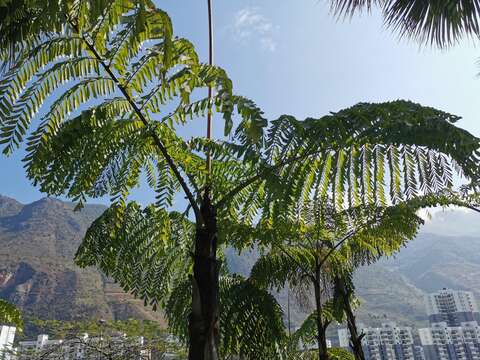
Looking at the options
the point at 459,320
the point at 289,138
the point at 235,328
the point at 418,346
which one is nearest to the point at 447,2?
the point at 289,138

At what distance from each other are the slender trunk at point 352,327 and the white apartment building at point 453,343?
76.5 metres

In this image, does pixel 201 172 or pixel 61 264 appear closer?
pixel 201 172

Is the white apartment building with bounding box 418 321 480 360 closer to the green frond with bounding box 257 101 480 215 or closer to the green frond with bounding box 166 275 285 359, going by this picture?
the green frond with bounding box 166 275 285 359

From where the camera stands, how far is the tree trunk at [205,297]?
239cm

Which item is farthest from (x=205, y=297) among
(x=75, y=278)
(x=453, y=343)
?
(x=453, y=343)

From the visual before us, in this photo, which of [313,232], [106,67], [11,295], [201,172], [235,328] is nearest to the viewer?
[106,67]

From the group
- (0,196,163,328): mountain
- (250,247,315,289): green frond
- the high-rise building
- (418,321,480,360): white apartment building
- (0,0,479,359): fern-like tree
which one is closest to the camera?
(0,0,479,359): fern-like tree

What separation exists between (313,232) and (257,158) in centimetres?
309

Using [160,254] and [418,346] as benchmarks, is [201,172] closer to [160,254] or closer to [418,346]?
[160,254]

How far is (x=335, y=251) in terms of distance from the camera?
5.80 meters

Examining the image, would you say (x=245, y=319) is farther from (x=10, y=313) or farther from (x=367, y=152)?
(x=367, y=152)

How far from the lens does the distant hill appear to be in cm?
5344

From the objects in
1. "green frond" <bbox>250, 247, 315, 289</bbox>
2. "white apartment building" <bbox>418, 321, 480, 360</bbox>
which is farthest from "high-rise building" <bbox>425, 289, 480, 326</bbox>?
"green frond" <bbox>250, 247, 315, 289</bbox>

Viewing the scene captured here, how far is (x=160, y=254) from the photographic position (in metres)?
4.05
